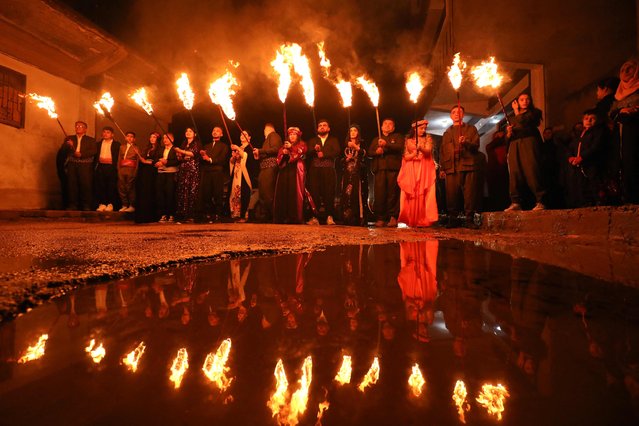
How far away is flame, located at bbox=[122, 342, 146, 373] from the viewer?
573mm

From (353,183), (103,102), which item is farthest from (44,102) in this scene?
(353,183)

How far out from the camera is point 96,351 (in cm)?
63

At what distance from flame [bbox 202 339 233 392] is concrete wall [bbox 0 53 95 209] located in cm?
934

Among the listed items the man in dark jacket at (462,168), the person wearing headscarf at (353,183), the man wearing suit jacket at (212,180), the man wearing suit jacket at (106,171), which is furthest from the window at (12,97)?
the man in dark jacket at (462,168)

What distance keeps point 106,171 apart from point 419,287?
8249mm

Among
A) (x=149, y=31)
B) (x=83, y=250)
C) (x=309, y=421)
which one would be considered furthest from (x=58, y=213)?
(x=309, y=421)

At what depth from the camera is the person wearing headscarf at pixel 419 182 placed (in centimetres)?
564

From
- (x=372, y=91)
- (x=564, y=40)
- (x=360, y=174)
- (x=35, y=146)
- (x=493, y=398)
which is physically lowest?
(x=493, y=398)

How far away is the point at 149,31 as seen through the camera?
8555 mm

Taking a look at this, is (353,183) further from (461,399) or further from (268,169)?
(461,399)

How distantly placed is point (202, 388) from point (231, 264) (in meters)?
1.16

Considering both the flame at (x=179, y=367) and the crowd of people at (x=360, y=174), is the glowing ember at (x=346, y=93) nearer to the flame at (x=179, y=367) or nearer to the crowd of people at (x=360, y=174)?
the crowd of people at (x=360, y=174)

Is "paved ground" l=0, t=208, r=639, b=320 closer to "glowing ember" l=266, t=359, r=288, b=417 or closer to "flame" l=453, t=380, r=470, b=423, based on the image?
"glowing ember" l=266, t=359, r=288, b=417

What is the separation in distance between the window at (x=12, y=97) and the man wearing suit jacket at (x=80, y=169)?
1.22 m
